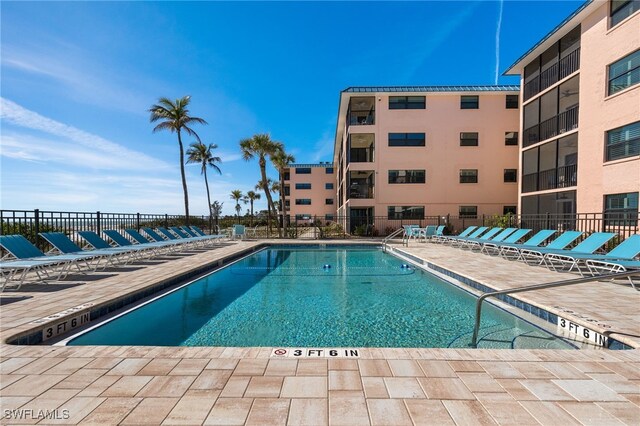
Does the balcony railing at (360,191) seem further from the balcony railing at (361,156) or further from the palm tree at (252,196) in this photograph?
the palm tree at (252,196)

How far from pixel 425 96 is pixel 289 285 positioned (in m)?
19.5

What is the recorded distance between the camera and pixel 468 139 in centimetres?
2180

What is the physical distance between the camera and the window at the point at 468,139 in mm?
21750

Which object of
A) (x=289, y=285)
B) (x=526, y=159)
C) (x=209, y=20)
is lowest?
(x=289, y=285)

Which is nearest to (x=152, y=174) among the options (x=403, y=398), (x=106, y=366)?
(x=106, y=366)

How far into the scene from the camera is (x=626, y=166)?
1164cm

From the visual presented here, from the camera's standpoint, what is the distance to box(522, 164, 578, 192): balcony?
14.9 meters

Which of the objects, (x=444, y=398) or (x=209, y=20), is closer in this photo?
(x=444, y=398)

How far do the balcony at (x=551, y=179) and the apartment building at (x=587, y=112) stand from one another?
53 millimetres

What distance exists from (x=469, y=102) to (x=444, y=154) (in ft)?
14.0

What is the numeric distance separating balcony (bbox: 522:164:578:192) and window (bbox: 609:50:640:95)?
385 cm

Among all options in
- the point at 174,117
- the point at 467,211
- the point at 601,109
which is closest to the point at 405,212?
the point at 467,211

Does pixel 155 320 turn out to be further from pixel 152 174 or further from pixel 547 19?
pixel 152 174

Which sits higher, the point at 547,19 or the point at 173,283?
the point at 547,19
